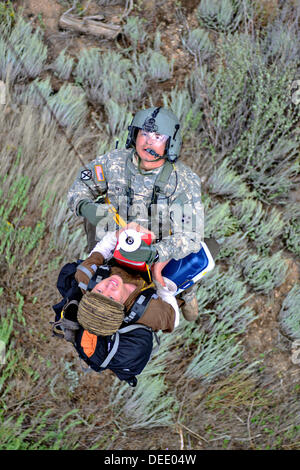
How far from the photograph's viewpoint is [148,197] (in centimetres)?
254

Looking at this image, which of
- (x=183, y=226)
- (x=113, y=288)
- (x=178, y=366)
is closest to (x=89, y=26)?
(x=183, y=226)

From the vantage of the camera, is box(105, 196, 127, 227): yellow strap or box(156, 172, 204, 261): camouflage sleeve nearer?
box(156, 172, 204, 261): camouflage sleeve

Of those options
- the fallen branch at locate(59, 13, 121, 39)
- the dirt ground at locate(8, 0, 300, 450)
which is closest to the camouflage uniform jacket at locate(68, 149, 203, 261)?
the dirt ground at locate(8, 0, 300, 450)

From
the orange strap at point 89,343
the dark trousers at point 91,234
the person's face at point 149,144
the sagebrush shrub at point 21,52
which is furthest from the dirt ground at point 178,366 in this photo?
the person's face at point 149,144

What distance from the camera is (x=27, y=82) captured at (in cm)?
489

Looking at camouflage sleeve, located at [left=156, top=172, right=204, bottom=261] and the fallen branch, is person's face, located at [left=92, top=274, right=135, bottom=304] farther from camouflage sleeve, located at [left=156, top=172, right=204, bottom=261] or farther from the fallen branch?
the fallen branch

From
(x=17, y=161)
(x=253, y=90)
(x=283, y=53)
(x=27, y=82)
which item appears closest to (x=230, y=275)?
(x=253, y=90)

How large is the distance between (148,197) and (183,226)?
1.11ft

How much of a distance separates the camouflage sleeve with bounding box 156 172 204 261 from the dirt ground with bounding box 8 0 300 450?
1.89 m

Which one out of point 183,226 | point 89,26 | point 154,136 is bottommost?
point 183,226

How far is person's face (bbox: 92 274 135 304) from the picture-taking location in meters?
2.14

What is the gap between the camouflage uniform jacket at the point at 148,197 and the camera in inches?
94.6

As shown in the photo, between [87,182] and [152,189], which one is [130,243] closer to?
[152,189]
